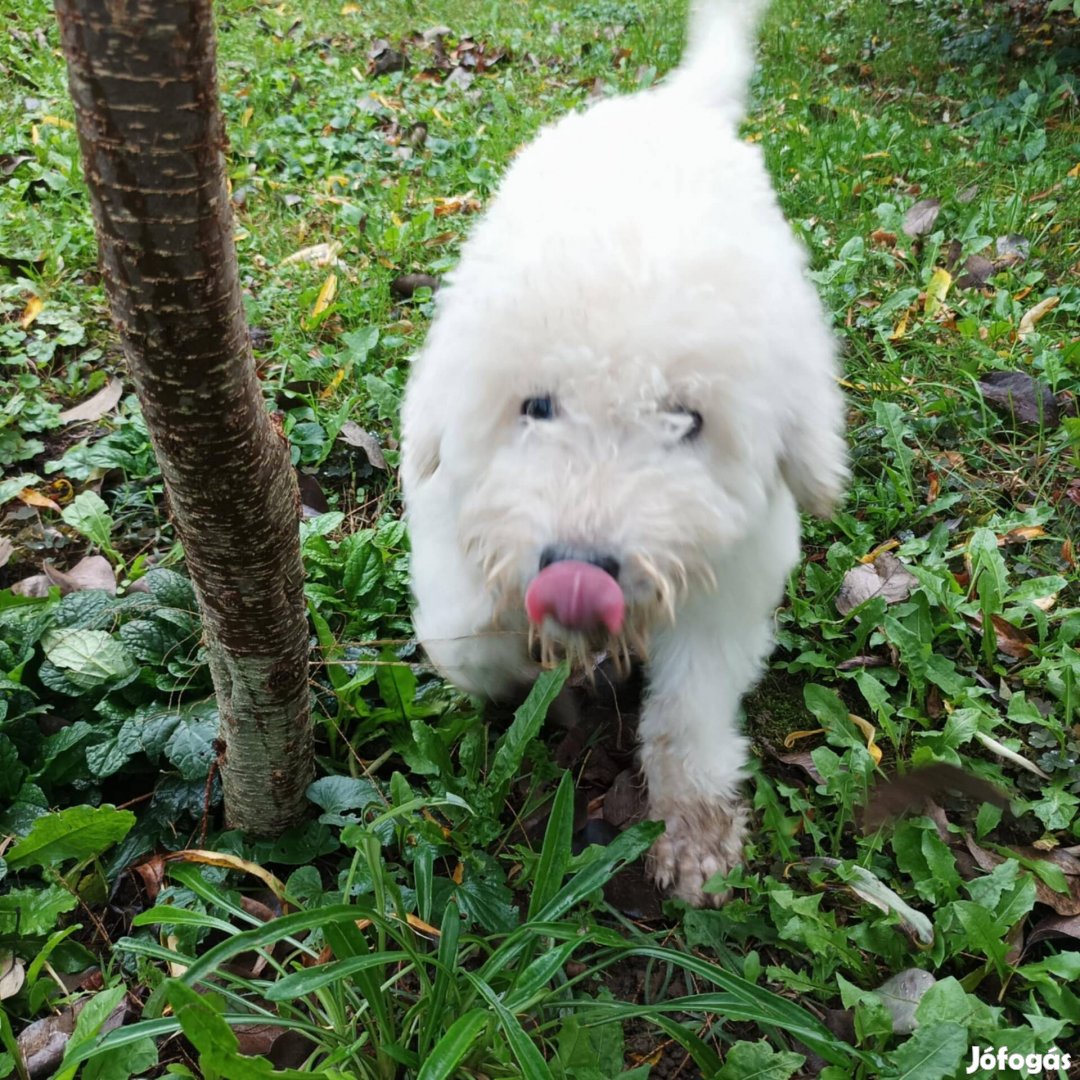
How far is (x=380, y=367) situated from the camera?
3275mm

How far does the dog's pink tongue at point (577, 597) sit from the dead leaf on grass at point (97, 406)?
2.16 m

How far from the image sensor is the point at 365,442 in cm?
293

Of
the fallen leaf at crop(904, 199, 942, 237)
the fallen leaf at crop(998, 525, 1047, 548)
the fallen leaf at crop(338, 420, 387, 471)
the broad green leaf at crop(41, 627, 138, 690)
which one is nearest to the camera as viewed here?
the broad green leaf at crop(41, 627, 138, 690)

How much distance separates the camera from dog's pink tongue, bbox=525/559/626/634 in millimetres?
1453

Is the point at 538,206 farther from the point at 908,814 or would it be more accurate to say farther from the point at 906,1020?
the point at 906,1020

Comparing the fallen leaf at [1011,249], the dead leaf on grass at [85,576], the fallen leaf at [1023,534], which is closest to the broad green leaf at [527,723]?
the dead leaf on grass at [85,576]

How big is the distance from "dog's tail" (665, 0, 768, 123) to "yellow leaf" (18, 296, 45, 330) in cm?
242

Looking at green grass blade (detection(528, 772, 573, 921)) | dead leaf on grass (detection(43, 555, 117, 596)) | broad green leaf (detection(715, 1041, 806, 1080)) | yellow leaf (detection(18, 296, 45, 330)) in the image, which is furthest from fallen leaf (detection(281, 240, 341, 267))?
broad green leaf (detection(715, 1041, 806, 1080))

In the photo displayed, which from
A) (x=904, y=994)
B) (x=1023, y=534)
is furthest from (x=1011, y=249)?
(x=904, y=994)

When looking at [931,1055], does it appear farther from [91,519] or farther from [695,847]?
[91,519]

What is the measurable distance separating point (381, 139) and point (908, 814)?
4.36 meters

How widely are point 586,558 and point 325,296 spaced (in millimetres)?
2456

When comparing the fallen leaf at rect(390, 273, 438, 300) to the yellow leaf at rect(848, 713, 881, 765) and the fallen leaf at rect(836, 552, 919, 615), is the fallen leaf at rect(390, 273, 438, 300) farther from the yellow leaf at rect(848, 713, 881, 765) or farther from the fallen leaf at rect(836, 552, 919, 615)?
the yellow leaf at rect(848, 713, 881, 765)

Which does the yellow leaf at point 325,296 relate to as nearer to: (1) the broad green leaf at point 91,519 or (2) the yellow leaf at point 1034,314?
(1) the broad green leaf at point 91,519
